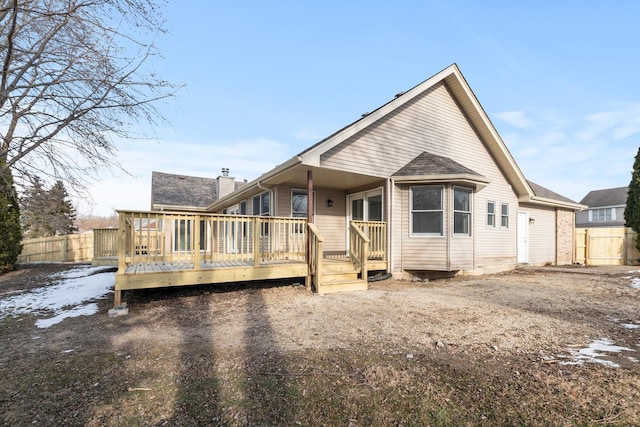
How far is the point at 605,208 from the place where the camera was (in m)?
31.3

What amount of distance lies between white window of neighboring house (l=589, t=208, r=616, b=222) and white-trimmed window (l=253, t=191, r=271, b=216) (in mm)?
37323

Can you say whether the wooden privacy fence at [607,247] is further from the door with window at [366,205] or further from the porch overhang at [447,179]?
the door with window at [366,205]

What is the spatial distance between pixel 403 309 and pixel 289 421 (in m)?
3.69

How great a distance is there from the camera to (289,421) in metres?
2.30

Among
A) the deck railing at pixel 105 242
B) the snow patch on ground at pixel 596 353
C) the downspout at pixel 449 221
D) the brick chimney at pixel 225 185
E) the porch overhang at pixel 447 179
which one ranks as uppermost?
the brick chimney at pixel 225 185

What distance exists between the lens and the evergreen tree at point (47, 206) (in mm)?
5617

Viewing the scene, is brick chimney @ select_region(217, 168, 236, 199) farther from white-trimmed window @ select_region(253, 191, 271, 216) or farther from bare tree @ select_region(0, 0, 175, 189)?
bare tree @ select_region(0, 0, 175, 189)

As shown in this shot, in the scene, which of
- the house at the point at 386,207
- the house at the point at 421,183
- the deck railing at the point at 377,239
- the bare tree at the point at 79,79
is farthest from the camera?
the deck railing at the point at 377,239

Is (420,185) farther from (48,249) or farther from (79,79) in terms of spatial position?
(48,249)

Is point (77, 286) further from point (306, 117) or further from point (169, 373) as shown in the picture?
point (306, 117)

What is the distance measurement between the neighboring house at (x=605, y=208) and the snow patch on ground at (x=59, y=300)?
3951 centimetres

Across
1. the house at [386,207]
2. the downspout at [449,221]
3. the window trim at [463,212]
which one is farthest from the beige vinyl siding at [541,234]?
the downspout at [449,221]

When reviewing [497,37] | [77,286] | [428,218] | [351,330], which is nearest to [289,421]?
[351,330]

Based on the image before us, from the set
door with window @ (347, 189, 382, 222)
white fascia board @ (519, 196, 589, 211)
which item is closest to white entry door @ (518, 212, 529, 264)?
white fascia board @ (519, 196, 589, 211)
